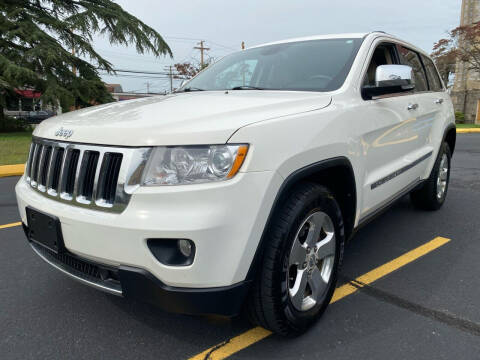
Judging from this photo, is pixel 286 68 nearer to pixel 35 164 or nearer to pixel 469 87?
pixel 35 164

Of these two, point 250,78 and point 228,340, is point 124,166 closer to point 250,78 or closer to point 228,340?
point 228,340

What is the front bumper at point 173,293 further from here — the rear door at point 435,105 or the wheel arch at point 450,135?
the wheel arch at point 450,135

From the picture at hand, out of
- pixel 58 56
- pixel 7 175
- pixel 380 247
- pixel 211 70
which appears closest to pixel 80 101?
pixel 58 56

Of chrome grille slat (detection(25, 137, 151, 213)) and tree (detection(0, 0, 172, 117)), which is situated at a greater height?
tree (detection(0, 0, 172, 117))

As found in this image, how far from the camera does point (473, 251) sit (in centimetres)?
334

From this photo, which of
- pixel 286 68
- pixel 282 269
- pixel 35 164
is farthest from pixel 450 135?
pixel 35 164

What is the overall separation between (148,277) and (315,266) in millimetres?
987

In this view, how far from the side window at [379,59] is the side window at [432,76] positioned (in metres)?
1.02

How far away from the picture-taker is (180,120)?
5.90ft

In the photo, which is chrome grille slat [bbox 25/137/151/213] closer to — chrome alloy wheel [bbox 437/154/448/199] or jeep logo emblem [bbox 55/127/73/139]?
jeep logo emblem [bbox 55/127/73/139]

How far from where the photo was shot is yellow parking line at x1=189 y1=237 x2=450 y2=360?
2.02m

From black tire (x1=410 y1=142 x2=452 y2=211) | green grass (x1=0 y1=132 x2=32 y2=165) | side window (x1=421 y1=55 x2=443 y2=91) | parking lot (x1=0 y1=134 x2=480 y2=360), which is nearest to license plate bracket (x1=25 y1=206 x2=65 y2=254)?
parking lot (x1=0 y1=134 x2=480 y2=360)

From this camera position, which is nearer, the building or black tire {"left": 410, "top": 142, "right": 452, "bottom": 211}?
black tire {"left": 410, "top": 142, "right": 452, "bottom": 211}

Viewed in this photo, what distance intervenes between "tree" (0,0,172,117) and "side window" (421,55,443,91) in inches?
541
